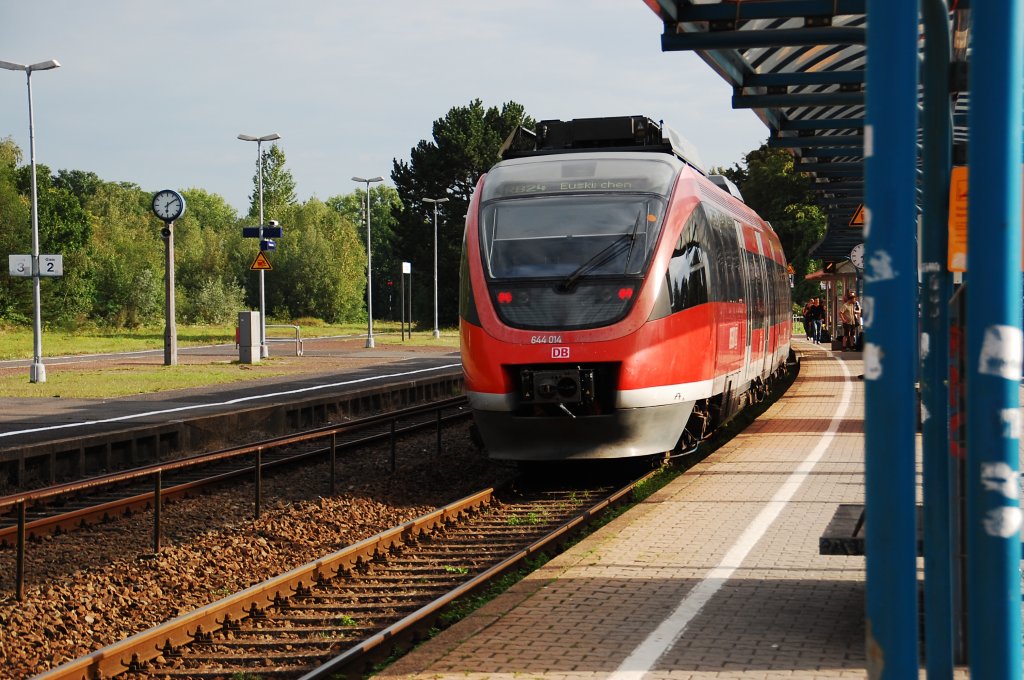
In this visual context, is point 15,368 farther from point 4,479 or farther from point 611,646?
point 611,646

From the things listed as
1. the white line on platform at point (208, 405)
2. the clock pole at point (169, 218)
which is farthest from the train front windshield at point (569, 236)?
the clock pole at point (169, 218)

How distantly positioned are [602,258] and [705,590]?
17.4 feet

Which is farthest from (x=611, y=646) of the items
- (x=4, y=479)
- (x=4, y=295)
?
(x=4, y=295)

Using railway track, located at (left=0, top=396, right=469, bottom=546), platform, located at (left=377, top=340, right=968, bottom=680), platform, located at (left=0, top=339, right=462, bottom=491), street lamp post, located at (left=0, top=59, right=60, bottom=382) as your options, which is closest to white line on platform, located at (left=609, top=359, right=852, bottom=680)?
platform, located at (left=377, top=340, right=968, bottom=680)

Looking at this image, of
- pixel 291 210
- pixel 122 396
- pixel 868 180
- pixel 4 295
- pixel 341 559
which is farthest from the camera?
pixel 291 210

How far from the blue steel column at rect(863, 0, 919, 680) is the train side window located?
970 cm

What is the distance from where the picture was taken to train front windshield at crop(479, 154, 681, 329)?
12.4 meters

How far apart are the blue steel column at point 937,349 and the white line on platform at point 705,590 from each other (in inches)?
76.2

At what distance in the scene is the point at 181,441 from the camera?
18062mm

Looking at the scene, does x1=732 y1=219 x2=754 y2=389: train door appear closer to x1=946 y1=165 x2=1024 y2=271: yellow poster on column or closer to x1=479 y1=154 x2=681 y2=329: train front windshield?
x1=479 y1=154 x2=681 y2=329: train front windshield

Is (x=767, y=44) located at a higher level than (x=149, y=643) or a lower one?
higher

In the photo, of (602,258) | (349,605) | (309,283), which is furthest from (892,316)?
(309,283)

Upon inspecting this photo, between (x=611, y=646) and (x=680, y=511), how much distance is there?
4.45 meters

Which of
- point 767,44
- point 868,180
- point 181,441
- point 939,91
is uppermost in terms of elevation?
point 767,44
